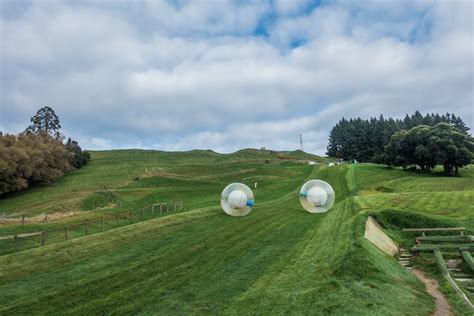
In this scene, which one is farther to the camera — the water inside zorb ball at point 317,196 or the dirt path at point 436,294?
the water inside zorb ball at point 317,196

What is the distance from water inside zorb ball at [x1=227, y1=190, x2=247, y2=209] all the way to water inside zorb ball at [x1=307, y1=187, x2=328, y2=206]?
506cm

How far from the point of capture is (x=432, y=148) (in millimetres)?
86125

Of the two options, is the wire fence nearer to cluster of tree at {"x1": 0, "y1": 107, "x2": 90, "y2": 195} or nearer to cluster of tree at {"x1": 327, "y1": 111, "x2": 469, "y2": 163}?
cluster of tree at {"x1": 0, "y1": 107, "x2": 90, "y2": 195}

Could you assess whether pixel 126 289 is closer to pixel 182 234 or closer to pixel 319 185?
pixel 182 234

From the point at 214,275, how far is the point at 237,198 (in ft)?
50.3

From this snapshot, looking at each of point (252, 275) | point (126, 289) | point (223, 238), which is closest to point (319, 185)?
point (223, 238)

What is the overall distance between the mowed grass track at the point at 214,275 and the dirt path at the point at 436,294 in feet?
0.99

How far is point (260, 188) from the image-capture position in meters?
68.1

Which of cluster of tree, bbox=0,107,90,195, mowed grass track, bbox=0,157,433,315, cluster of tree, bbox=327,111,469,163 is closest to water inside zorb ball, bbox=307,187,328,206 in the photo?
mowed grass track, bbox=0,157,433,315

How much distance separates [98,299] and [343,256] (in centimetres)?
1022

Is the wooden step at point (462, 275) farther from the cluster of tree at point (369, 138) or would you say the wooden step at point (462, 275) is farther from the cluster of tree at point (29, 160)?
the cluster of tree at point (369, 138)

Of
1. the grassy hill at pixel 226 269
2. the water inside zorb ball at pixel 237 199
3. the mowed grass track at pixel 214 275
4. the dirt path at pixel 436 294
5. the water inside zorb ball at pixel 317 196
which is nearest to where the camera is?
the dirt path at pixel 436 294

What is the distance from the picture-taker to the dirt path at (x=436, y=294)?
13392 mm

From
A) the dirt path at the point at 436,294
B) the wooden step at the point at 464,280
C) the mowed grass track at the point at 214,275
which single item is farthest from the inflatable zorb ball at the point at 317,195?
the wooden step at the point at 464,280
